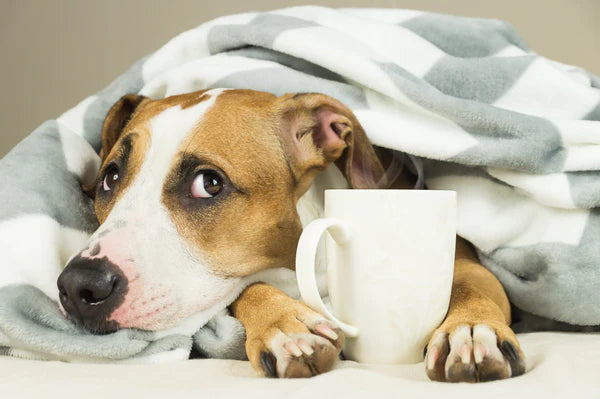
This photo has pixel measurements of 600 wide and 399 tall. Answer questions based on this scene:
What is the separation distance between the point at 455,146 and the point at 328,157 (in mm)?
249

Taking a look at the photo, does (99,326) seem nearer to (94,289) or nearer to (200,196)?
(94,289)

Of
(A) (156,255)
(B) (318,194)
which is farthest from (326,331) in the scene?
(B) (318,194)

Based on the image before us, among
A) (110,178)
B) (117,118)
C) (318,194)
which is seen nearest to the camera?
(110,178)

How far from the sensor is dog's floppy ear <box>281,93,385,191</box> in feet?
3.76

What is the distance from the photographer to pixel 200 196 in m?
1.01

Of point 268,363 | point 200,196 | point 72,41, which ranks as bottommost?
point 268,363

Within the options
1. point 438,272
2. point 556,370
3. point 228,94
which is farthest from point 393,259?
point 228,94

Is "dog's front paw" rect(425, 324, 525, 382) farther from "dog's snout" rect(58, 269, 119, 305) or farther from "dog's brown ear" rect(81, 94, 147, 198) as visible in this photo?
"dog's brown ear" rect(81, 94, 147, 198)

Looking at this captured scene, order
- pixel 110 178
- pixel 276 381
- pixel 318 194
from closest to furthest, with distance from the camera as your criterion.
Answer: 1. pixel 276 381
2. pixel 110 178
3. pixel 318 194

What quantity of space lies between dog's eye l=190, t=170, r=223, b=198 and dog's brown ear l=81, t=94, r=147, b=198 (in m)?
0.41

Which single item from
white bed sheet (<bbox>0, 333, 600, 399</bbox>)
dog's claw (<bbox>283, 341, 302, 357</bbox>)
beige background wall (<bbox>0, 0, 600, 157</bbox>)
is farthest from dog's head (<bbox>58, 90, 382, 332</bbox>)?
beige background wall (<bbox>0, 0, 600, 157</bbox>)

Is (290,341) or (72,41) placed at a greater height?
(72,41)

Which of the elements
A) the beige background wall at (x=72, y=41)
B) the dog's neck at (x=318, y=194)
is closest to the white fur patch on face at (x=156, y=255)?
the dog's neck at (x=318, y=194)

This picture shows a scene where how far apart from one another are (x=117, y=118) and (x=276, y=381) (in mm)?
857
